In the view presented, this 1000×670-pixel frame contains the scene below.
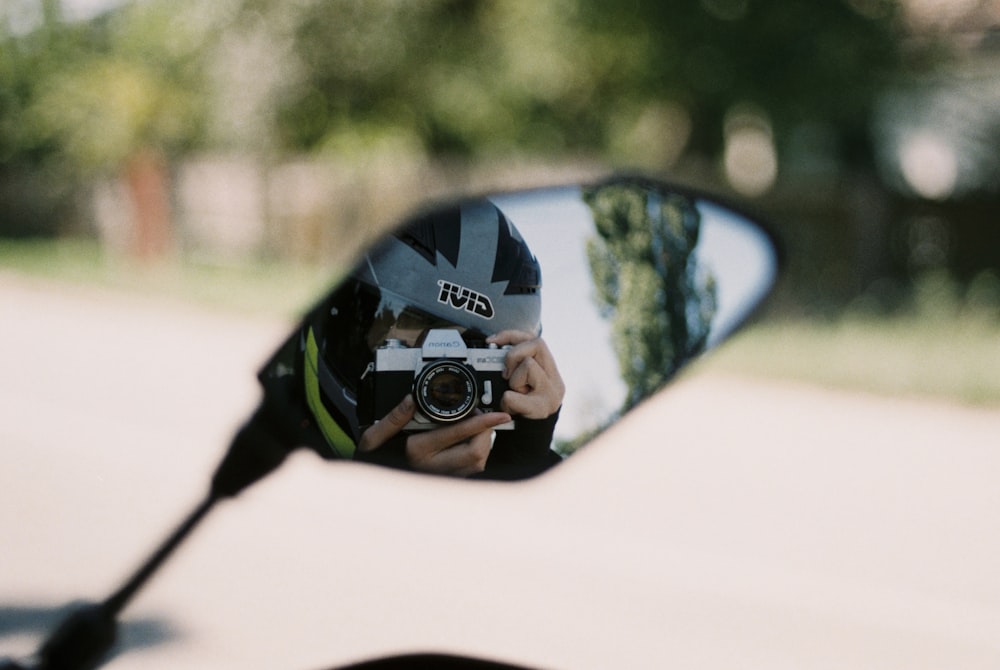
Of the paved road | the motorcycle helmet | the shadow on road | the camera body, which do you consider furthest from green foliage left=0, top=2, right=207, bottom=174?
the camera body

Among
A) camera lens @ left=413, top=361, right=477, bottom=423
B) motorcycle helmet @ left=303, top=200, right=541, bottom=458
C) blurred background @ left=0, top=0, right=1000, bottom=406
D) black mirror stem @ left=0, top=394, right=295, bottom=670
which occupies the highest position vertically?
blurred background @ left=0, top=0, right=1000, bottom=406

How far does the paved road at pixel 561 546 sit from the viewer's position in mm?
4035

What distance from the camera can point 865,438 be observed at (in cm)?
738

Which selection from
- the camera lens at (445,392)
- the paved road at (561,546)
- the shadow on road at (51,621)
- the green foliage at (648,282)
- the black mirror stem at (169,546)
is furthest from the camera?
the paved road at (561,546)

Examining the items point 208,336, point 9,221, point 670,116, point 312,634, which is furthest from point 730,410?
point 9,221

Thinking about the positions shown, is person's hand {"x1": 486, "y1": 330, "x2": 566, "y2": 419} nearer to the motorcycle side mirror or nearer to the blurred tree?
the motorcycle side mirror

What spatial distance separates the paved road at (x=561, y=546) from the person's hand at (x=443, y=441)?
1.35 meters

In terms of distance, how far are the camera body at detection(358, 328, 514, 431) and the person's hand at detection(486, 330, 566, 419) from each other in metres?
0.01

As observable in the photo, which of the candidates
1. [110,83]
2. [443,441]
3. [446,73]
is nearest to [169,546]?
[443,441]

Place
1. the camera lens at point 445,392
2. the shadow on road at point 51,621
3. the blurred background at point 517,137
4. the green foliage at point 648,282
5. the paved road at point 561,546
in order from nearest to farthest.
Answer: the camera lens at point 445,392, the green foliage at point 648,282, the shadow on road at point 51,621, the paved road at point 561,546, the blurred background at point 517,137

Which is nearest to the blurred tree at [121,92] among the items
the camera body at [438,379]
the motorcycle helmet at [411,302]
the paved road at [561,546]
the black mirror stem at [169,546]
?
the paved road at [561,546]

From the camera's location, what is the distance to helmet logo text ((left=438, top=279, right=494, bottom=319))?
1.18m

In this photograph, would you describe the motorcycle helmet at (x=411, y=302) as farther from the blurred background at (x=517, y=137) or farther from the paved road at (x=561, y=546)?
the blurred background at (x=517, y=137)

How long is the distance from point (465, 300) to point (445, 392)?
0.12 meters
